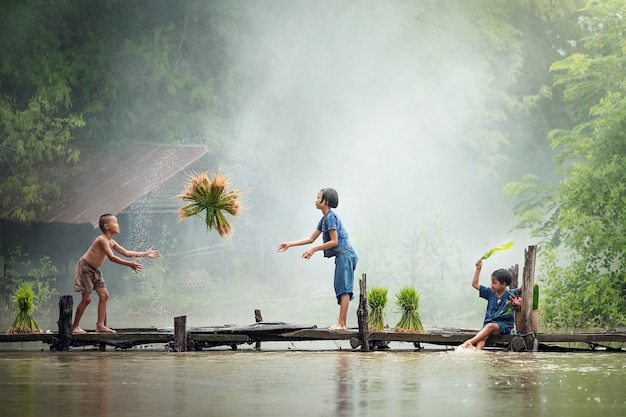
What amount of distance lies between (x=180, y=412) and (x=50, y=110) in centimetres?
2375

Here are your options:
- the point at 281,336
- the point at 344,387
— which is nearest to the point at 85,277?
the point at 281,336

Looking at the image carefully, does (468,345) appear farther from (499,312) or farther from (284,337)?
(284,337)

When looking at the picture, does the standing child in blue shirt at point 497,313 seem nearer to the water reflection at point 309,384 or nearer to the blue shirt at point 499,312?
the blue shirt at point 499,312

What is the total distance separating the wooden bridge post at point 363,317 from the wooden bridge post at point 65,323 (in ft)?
12.3

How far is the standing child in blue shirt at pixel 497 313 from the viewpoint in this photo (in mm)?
14688

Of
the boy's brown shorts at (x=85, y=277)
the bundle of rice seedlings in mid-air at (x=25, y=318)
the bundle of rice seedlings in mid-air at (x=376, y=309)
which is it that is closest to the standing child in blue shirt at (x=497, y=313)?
the bundle of rice seedlings in mid-air at (x=376, y=309)

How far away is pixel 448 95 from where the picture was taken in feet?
130

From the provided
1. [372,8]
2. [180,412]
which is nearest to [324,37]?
[372,8]

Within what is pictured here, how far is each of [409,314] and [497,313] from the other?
113 centimetres

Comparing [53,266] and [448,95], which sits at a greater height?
[448,95]

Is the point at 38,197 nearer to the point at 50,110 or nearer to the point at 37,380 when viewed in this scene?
the point at 50,110

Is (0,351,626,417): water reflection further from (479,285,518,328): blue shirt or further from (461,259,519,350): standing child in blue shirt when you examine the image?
(479,285,518,328): blue shirt

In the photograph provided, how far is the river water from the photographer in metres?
9.58

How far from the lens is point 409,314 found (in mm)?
15055
